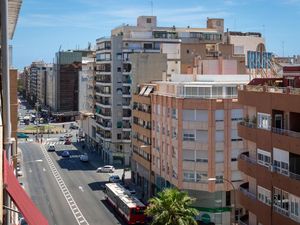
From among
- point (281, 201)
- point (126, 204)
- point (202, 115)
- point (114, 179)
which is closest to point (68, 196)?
point (114, 179)

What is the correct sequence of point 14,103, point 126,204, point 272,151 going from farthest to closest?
1. point 126,204
2. point 14,103
3. point 272,151

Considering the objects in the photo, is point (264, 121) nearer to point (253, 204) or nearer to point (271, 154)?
point (271, 154)

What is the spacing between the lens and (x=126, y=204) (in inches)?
2222

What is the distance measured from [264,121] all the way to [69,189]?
47.0 m

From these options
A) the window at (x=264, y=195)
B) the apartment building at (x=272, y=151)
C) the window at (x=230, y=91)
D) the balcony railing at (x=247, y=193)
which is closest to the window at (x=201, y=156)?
the window at (x=230, y=91)

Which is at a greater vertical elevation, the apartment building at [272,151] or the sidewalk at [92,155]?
the apartment building at [272,151]

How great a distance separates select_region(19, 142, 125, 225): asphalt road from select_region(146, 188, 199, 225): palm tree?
669 inches

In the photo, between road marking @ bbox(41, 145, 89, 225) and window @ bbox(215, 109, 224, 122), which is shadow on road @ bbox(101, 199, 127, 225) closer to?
road marking @ bbox(41, 145, 89, 225)

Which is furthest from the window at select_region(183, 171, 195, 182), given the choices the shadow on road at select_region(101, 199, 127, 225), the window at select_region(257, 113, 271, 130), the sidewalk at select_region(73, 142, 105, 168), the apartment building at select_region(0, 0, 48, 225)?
the apartment building at select_region(0, 0, 48, 225)

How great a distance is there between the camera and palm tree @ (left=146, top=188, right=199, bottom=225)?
132 ft

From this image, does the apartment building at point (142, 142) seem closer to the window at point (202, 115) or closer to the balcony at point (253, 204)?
the window at point (202, 115)

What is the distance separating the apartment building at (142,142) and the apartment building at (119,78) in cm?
1808

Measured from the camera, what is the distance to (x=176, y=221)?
40531 mm

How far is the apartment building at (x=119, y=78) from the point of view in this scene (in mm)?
94250
